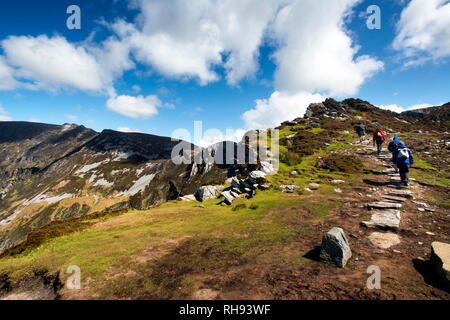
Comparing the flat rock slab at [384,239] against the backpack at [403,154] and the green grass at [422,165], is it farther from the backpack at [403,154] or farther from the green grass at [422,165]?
the green grass at [422,165]

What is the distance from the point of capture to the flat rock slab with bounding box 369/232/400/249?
6.76m

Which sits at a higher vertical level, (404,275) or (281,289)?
(404,275)

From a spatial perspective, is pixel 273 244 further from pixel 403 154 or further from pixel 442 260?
pixel 403 154

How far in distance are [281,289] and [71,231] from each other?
1252 cm

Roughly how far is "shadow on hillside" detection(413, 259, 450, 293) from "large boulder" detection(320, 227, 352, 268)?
167 centimetres

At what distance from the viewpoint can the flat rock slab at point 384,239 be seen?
22.2ft

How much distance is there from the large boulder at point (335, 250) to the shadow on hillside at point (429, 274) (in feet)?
5.48

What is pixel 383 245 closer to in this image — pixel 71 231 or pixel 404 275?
pixel 404 275

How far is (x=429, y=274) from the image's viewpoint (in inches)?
193

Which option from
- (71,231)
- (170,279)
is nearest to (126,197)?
(71,231)

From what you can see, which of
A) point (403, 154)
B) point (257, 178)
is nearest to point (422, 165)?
point (403, 154)

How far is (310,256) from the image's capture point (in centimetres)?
660

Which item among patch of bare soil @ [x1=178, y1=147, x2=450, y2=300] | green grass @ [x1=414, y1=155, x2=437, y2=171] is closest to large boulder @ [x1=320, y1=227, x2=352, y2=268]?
patch of bare soil @ [x1=178, y1=147, x2=450, y2=300]
